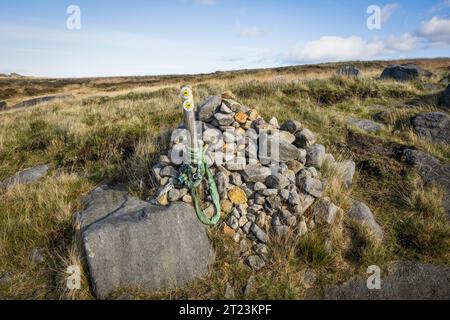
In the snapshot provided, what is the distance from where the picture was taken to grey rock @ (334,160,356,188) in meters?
5.78

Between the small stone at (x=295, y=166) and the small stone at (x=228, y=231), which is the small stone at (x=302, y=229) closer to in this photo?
the small stone at (x=228, y=231)

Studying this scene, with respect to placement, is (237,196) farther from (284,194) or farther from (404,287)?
(404,287)

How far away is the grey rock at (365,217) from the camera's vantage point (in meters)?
4.68

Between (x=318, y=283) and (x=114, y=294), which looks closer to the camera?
(x=114, y=294)

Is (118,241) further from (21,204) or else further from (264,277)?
(21,204)

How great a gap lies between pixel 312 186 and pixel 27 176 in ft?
18.2

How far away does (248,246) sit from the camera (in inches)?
172

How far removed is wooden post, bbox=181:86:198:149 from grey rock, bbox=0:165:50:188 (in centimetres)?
357

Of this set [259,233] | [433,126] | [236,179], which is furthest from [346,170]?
[433,126]

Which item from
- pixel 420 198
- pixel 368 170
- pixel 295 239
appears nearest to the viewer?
pixel 295 239

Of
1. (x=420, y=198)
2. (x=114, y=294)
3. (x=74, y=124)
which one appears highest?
(x=74, y=124)

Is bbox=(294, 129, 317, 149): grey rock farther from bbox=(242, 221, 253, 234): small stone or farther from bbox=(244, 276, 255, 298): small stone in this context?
bbox=(244, 276, 255, 298): small stone

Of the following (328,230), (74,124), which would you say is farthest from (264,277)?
(74,124)

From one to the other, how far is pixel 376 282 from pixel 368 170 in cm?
303
